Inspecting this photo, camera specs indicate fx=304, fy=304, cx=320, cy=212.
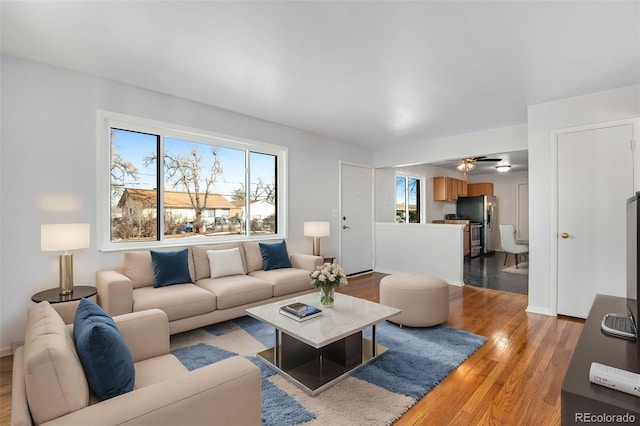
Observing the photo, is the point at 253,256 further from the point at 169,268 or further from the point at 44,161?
the point at 44,161

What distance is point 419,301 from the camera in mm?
3053

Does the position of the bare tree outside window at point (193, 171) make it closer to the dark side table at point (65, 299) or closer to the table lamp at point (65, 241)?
the table lamp at point (65, 241)

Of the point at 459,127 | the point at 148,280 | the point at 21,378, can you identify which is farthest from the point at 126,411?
the point at 459,127

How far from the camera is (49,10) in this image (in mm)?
1991

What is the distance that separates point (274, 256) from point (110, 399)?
2.95 metres

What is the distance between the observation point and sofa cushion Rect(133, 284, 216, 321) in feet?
Answer: 8.66

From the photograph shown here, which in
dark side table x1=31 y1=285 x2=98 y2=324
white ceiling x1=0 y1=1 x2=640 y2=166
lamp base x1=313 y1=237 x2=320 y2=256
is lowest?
dark side table x1=31 y1=285 x2=98 y2=324

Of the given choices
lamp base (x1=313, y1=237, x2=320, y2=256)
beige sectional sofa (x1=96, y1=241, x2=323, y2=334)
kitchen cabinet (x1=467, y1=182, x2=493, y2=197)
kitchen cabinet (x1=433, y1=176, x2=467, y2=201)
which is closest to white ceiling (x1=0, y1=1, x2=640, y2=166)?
beige sectional sofa (x1=96, y1=241, x2=323, y2=334)

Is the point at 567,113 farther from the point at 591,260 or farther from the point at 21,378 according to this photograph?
the point at 21,378

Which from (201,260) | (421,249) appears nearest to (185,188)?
(201,260)

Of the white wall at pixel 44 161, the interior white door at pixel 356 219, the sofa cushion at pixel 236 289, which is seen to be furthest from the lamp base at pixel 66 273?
the interior white door at pixel 356 219

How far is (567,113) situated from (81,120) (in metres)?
5.14

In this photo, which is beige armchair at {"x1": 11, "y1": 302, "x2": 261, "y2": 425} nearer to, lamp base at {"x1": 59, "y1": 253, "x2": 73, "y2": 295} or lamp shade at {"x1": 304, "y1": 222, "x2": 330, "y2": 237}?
lamp base at {"x1": 59, "y1": 253, "x2": 73, "y2": 295}

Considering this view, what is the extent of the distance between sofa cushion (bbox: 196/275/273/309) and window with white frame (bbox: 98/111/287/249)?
767mm
